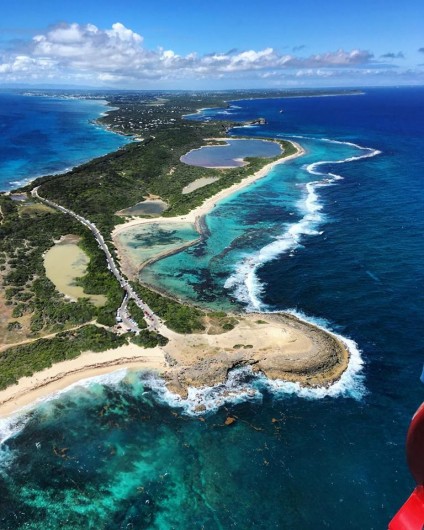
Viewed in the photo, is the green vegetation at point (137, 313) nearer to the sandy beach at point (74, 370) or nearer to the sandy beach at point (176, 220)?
the sandy beach at point (74, 370)

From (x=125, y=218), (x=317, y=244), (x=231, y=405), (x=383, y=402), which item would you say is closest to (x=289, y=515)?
(x=231, y=405)

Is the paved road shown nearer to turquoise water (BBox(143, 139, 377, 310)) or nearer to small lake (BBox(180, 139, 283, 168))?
turquoise water (BBox(143, 139, 377, 310))

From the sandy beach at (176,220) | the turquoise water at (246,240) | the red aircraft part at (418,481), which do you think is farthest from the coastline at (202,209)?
the red aircraft part at (418,481)

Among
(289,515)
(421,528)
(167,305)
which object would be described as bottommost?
(289,515)

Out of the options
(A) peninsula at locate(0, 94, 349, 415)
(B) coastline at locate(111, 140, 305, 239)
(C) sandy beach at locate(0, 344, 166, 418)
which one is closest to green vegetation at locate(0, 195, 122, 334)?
(A) peninsula at locate(0, 94, 349, 415)

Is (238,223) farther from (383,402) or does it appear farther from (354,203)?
(383,402)

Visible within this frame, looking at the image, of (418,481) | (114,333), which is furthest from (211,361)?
(418,481)

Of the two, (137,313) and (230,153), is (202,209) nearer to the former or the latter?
(137,313)
